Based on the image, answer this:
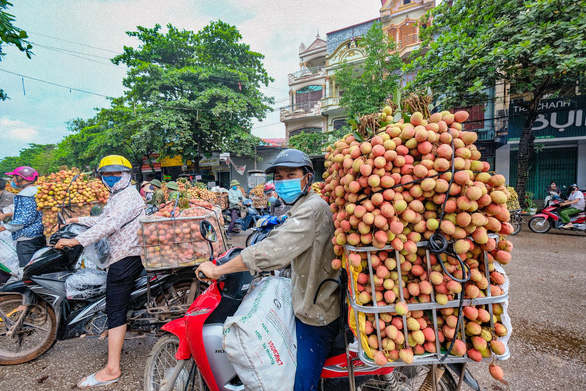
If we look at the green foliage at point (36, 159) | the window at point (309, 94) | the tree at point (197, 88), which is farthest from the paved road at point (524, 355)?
the green foliage at point (36, 159)

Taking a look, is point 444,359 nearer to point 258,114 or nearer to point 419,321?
point 419,321

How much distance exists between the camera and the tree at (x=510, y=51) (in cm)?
660

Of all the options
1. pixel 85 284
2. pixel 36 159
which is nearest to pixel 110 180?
pixel 85 284

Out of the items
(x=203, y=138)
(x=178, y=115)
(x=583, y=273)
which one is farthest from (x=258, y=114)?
(x=583, y=273)

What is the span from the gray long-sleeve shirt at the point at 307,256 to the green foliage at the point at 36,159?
38.5 meters

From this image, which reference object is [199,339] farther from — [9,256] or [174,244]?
[9,256]

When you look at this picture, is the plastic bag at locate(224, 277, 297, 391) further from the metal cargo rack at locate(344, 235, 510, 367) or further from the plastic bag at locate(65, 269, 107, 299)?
the plastic bag at locate(65, 269, 107, 299)

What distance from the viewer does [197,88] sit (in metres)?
16.1

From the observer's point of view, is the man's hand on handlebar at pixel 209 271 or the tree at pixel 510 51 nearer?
the man's hand on handlebar at pixel 209 271

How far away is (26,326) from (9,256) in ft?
3.73

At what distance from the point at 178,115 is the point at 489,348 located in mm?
16659

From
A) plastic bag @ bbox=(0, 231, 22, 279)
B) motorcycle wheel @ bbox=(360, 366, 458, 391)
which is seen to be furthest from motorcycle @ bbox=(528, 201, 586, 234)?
plastic bag @ bbox=(0, 231, 22, 279)

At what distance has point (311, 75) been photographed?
2194cm

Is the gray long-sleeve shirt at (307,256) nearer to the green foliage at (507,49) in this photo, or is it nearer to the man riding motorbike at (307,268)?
the man riding motorbike at (307,268)
